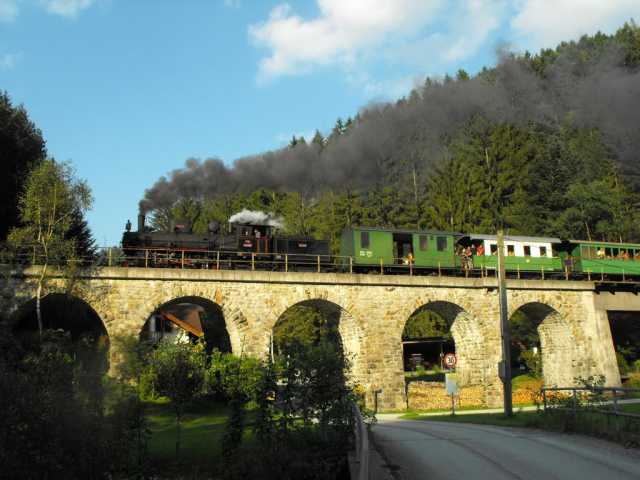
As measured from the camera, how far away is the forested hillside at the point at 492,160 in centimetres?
5412

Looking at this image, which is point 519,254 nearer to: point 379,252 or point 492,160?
point 379,252

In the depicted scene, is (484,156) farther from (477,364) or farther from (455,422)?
(455,422)

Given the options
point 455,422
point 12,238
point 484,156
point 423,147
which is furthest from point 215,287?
point 423,147

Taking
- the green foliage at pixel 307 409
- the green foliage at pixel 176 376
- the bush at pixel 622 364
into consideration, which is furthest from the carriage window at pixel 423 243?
the green foliage at pixel 307 409

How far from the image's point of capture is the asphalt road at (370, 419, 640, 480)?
33.2 ft

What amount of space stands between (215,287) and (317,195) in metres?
50.9

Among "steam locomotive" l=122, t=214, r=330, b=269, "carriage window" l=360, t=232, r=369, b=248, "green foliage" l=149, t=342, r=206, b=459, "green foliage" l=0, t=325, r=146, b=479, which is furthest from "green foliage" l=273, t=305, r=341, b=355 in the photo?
"green foliage" l=0, t=325, r=146, b=479

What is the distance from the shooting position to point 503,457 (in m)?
11.9

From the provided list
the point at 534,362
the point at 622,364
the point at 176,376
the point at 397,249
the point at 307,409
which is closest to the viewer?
the point at 307,409

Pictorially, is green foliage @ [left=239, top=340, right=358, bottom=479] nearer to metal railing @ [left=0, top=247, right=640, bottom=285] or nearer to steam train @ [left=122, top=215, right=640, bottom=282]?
metal railing @ [left=0, top=247, right=640, bottom=285]

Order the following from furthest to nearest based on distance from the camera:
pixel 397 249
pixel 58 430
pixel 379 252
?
pixel 397 249 → pixel 379 252 → pixel 58 430

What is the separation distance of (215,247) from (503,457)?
65.2ft

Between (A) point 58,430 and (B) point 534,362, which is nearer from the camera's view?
(A) point 58,430

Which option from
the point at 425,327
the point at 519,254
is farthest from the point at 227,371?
the point at 425,327
